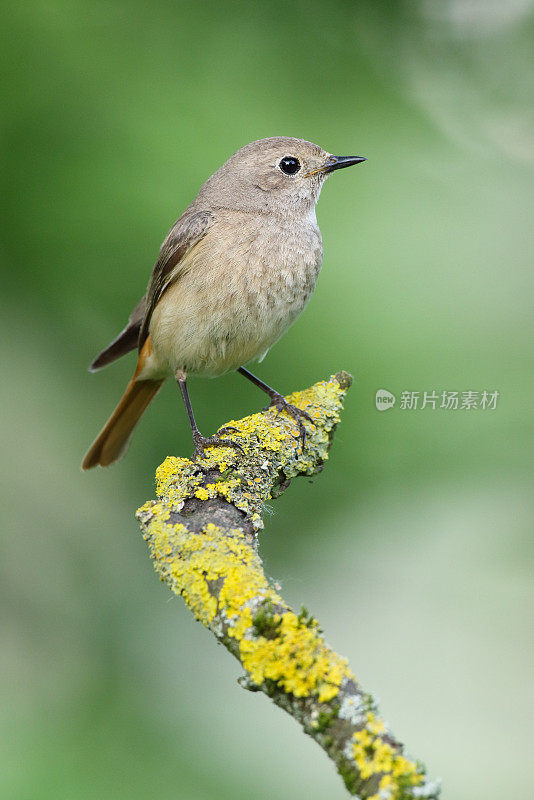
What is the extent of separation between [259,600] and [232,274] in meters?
1.61

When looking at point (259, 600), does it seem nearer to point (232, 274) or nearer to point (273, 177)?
point (232, 274)

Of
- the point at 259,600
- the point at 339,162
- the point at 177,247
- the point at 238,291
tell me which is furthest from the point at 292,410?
the point at 259,600

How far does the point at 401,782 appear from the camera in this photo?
1.19 metres

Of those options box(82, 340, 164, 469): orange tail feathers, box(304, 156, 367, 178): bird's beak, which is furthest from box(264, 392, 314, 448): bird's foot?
box(304, 156, 367, 178): bird's beak

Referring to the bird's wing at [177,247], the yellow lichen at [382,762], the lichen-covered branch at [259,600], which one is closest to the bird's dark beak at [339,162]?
the bird's wing at [177,247]

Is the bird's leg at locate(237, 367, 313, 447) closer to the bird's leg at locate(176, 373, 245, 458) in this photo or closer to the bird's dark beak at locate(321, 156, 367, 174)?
the bird's leg at locate(176, 373, 245, 458)

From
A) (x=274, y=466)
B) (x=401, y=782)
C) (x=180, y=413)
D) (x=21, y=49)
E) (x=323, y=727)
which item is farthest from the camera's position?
(x=180, y=413)

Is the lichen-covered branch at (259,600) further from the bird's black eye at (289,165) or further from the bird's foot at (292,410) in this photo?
the bird's black eye at (289,165)

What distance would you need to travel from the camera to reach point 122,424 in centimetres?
324

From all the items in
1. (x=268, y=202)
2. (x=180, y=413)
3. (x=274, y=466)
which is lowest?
(x=274, y=466)

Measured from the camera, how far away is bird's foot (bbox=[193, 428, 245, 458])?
2.41 meters

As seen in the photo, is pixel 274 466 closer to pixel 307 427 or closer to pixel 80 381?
pixel 307 427

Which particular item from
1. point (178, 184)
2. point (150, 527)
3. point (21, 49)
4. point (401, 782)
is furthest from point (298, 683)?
point (21, 49)

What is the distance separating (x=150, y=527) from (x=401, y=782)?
0.86 m
